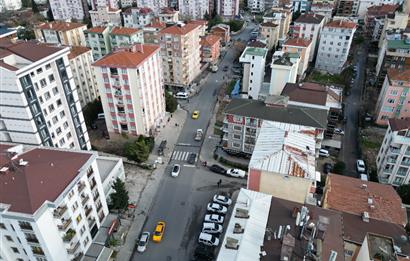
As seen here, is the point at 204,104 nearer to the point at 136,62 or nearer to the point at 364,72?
the point at 136,62

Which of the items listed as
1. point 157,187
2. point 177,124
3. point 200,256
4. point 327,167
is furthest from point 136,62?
point 327,167

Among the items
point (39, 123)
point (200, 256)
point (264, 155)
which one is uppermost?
point (39, 123)

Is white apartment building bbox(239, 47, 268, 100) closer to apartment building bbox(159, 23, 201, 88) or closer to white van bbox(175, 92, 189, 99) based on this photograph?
apartment building bbox(159, 23, 201, 88)

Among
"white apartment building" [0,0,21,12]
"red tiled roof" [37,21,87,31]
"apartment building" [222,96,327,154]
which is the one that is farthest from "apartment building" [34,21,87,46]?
"white apartment building" [0,0,21,12]

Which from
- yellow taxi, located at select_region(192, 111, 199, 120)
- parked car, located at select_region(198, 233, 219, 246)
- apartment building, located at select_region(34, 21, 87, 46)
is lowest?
parked car, located at select_region(198, 233, 219, 246)

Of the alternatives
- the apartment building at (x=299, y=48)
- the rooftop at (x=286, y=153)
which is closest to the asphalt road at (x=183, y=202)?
the rooftop at (x=286, y=153)

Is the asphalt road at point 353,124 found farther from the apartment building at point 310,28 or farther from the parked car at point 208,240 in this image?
the parked car at point 208,240
